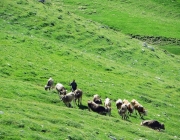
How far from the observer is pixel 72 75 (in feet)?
145

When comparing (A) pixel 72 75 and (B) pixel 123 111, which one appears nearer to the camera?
(B) pixel 123 111

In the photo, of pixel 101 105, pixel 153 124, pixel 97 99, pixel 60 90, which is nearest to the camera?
pixel 153 124

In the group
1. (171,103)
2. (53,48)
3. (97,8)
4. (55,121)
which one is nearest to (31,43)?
(53,48)

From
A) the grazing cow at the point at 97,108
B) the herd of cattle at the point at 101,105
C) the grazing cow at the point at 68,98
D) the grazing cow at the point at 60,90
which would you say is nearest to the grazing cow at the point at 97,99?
the herd of cattle at the point at 101,105

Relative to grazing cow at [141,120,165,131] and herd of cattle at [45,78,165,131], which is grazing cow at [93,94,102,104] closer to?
herd of cattle at [45,78,165,131]

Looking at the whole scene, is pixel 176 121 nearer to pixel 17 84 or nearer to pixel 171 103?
pixel 171 103

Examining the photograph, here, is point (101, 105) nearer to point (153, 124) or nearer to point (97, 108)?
point (97, 108)

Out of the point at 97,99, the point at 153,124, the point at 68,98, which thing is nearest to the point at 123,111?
the point at 153,124

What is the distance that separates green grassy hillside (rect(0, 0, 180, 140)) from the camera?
28.8m

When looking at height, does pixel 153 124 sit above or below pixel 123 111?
below

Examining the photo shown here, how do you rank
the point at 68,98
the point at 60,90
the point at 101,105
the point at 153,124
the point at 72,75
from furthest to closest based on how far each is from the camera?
the point at 72,75, the point at 60,90, the point at 101,105, the point at 153,124, the point at 68,98

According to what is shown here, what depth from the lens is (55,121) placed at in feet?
94.8

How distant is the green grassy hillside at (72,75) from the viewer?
28.8 metres

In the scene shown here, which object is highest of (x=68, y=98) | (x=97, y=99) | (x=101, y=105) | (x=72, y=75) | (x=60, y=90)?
(x=72, y=75)
